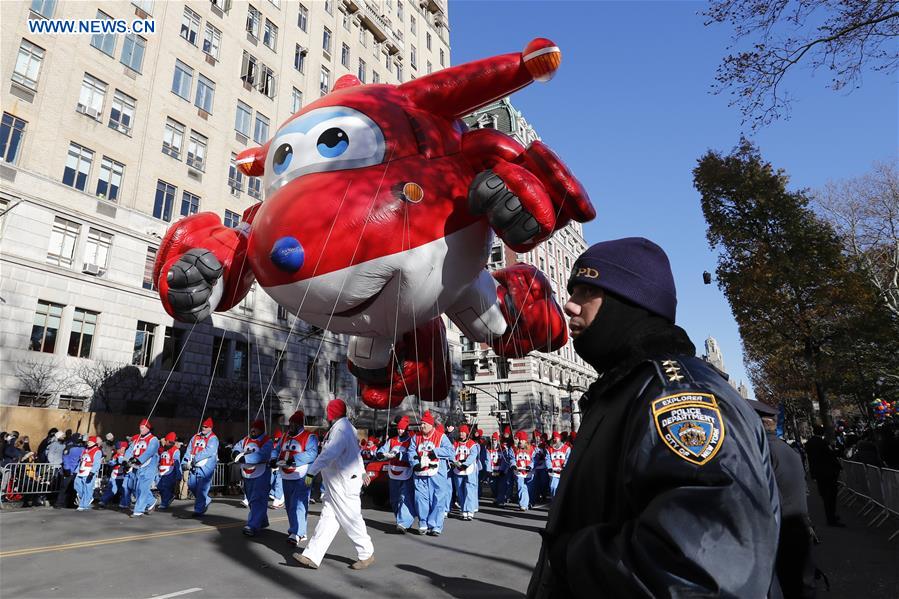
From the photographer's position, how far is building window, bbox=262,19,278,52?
26.8 meters

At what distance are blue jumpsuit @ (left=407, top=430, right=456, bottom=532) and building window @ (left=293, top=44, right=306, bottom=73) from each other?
25.9 metres

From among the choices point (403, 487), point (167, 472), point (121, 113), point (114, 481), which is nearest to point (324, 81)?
point (121, 113)

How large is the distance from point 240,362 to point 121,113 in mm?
10981

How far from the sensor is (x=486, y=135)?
17.9ft

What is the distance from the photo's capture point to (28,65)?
17.0m

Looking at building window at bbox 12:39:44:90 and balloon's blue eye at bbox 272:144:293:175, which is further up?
building window at bbox 12:39:44:90

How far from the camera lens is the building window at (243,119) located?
24.5 m

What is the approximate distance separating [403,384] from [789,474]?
4.31m

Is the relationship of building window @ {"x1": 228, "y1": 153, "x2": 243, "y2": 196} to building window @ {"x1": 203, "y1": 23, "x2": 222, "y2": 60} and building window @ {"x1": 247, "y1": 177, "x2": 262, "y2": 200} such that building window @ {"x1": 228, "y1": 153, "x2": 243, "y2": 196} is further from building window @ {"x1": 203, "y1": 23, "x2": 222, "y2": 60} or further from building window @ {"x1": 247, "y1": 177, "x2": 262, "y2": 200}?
building window @ {"x1": 203, "y1": 23, "x2": 222, "y2": 60}

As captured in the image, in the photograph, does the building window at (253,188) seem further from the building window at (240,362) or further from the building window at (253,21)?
the building window at (253,21)

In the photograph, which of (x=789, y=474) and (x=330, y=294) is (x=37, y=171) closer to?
(x=330, y=294)

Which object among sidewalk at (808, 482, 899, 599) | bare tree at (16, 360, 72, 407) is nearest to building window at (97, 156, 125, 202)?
bare tree at (16, 360, 72, 407)

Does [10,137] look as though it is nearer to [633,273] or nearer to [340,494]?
[340,494]

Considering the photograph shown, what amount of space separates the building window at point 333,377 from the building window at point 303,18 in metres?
19.4
